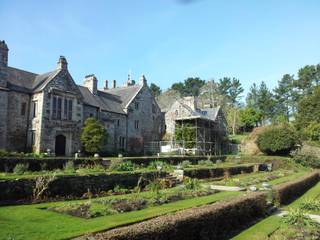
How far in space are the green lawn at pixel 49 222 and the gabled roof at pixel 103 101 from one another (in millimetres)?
25822

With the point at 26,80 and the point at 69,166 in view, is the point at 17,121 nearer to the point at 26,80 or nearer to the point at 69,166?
the point at 26,80

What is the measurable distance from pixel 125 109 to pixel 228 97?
57.6 metres

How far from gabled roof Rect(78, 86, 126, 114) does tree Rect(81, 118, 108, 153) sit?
426 centimetres

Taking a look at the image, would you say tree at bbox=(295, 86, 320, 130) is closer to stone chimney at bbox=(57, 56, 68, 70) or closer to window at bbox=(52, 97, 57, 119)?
stone chimney at bbox=(57, 56, 68, 70)

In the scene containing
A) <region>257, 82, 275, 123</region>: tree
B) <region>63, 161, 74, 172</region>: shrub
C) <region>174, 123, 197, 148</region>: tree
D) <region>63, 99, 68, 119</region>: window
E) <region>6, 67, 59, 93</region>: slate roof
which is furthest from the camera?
<region>257, 82, 275, 123</region>: tree

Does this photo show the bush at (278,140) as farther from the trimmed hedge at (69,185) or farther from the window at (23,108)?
the window at (23,108)

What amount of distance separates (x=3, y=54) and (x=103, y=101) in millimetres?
13919

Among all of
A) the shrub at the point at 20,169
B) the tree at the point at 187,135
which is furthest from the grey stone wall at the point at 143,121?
the shrub at the point at 20,169

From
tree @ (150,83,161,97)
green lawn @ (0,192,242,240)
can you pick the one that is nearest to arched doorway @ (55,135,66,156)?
green lawn @ (0,192,242,240)

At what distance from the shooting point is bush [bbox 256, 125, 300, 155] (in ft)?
138

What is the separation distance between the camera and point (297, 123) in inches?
2584

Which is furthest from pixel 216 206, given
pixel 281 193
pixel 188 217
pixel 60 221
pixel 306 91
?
pixel 306 91

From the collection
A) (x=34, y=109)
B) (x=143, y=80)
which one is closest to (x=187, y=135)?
(x=143, y=80)

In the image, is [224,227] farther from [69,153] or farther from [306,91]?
[306,91]
